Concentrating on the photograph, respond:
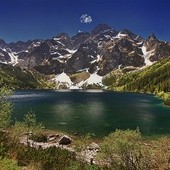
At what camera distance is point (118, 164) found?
44781mm

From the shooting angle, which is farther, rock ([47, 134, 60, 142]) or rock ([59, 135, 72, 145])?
rock ([47, 134, 60, 142])

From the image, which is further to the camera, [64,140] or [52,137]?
[52,137]

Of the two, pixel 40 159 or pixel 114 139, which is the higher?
pixel 114 139

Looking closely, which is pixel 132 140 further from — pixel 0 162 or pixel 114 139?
pixel 0 162

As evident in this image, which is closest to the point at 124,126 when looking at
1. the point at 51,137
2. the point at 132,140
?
the point at 51,137

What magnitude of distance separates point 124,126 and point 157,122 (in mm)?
19378

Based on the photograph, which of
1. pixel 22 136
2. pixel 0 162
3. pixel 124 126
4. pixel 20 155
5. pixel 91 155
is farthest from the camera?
pixel 124 126

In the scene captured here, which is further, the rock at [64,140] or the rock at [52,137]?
the rock at [52,137]

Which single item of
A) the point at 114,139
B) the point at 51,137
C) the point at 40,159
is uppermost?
the point at 114,139

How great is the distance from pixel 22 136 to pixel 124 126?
4370cm

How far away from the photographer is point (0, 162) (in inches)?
1292

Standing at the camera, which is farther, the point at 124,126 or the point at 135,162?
the point at 124,126

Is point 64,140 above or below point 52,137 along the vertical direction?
above

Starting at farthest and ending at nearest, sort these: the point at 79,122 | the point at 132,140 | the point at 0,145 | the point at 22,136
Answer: the point at 79,122
the point at 22,136
the point at 132,140
the point at 0,145
